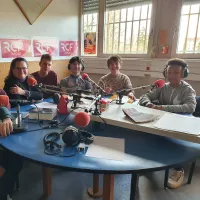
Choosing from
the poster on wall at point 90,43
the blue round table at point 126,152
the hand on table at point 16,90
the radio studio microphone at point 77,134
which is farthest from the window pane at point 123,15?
the radio studio microphone at point 77,134

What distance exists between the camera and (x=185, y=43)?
2.48m

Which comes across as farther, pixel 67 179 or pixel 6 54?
pixel 6 54

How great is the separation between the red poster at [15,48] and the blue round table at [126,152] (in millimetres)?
1790

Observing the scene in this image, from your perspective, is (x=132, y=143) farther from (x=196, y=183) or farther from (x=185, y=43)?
(x=185, y=43)

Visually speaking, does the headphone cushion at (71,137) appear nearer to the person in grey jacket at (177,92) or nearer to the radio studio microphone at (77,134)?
the radio studio microphone at (77,134)

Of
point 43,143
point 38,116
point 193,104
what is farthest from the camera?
point 193,104

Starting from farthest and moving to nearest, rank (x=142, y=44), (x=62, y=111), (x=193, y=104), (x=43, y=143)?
(x=142, y=44)
(x=193, y=104)
(x=62, y=111)
(x=43, y=143)

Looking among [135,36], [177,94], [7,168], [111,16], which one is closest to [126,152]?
[7,168]

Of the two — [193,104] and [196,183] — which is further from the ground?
[193,104]

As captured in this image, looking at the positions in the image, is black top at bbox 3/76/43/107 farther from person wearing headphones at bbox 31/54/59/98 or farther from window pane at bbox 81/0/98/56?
window pane at bbox 81/0/98/56

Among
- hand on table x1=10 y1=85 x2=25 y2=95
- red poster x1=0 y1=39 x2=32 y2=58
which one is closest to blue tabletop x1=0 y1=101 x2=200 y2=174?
hand on table x1=10 y1=85 x2=25 y2=95

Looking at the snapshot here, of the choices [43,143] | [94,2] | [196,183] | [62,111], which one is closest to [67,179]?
[62,111]

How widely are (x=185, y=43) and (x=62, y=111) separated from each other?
6.54 feet

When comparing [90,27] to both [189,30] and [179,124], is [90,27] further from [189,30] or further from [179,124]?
[179,124]
